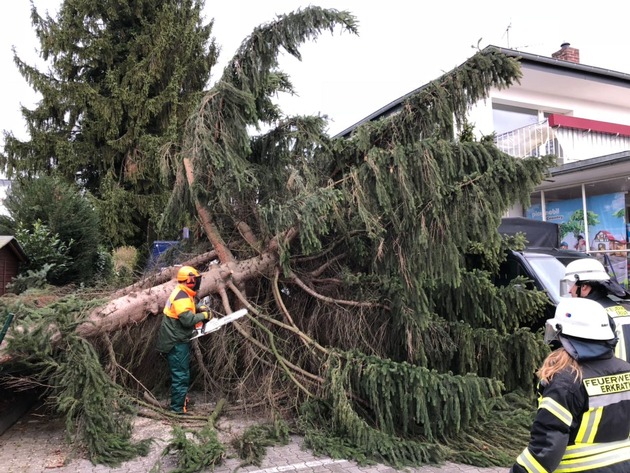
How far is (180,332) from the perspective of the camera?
5.27 meters

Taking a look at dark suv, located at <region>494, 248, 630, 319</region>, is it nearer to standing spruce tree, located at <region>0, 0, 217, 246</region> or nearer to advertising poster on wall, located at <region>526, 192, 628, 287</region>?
advertising poster on wall, located at <region>526, 192, 628, 287</region>

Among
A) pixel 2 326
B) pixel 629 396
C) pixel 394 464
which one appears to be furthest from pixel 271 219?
pixel 629 396

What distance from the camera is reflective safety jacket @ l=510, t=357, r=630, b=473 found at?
5.91 feet

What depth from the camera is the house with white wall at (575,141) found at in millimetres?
12297

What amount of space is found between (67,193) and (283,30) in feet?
21.2

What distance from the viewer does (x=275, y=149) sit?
20.9 feet

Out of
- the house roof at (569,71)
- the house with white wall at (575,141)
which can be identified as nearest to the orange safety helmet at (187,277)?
the house with white wall at (575,141)

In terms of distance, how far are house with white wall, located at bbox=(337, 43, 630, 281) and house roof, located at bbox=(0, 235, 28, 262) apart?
827cm

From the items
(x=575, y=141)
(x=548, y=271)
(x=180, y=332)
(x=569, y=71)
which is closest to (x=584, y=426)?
(x=180, y=332)

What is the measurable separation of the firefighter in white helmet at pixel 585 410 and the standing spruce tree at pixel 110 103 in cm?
1471

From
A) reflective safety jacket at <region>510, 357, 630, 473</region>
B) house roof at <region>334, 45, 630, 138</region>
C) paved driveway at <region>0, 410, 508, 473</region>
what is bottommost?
paved driveway at <region>0, 410, 508, 473</region>

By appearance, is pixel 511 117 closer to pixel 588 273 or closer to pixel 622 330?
pixel 588 273

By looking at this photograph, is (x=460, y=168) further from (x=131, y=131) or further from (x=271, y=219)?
(x=131, y=131)

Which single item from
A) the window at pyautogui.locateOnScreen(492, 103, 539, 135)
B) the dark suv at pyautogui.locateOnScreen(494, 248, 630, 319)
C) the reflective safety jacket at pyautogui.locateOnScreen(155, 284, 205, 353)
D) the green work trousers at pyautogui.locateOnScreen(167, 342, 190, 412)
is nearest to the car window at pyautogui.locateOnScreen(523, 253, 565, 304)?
the dark suv at pyautogui.locateOnScreen(494, 248, 630, 319)
